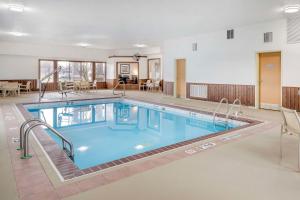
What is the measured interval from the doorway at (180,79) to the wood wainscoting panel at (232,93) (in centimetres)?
178

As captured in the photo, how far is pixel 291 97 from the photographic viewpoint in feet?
24.6

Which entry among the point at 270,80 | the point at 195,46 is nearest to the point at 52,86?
the point at 195,46

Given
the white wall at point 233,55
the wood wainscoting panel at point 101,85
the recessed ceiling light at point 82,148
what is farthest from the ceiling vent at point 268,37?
the wood wainscoting panel at point 101,85

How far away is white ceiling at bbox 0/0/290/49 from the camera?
605 cm

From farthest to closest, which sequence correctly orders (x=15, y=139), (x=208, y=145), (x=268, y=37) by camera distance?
(x=268, y=37), (x=15, y=139), (x=208, y=145)

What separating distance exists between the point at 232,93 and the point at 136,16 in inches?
187

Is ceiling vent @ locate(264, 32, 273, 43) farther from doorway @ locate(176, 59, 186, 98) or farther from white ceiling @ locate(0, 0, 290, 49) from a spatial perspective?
doorway @ locate(176, 59, 186, 98)

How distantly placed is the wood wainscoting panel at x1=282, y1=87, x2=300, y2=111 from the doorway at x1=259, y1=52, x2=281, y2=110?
363 millimetres

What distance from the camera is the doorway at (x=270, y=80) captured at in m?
8.06

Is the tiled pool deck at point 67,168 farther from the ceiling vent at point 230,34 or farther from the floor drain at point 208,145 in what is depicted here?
the ceiling vent at point 230,34

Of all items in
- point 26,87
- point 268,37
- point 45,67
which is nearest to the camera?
point 268,37

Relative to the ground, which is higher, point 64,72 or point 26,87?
point 64,72

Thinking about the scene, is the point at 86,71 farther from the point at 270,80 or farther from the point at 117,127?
the point at 270,80

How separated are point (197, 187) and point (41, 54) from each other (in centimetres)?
1482
